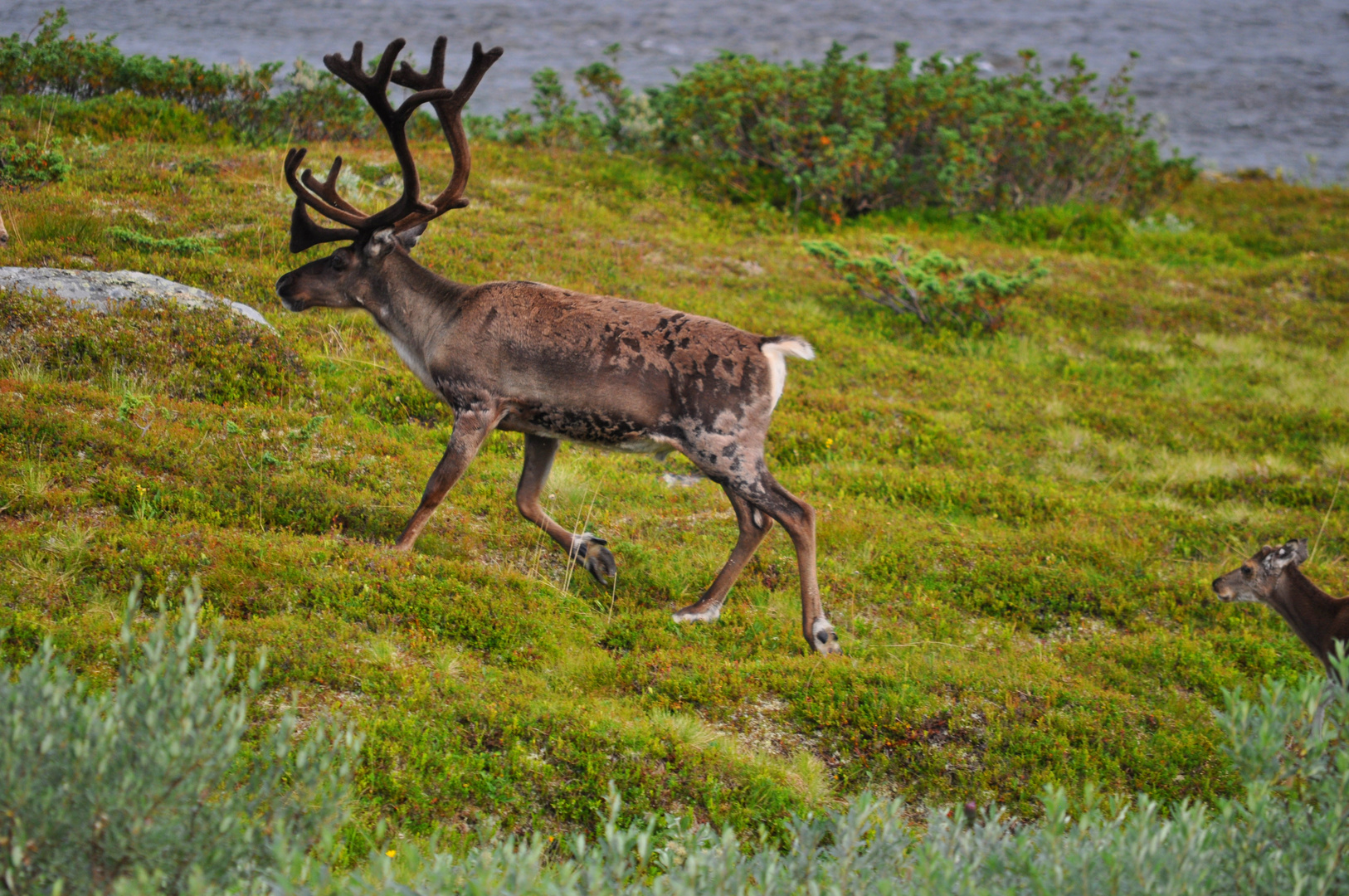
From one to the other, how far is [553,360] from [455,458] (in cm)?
96

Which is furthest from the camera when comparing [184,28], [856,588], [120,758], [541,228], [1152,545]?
[184,28]

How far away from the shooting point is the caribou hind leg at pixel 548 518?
25.9ft

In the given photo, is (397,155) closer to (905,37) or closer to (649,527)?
(649,527)

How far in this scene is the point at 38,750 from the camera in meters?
3.27

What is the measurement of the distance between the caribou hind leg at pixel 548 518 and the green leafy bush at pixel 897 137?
11.7 metres

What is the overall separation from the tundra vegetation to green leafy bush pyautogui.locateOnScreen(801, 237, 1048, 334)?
224 millimetres

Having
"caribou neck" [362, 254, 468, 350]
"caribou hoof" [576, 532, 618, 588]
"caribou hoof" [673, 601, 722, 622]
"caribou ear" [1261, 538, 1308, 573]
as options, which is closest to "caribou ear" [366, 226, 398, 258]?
"caribou neck" [362, 254, 468, 350]

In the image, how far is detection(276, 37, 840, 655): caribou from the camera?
7.20 meters

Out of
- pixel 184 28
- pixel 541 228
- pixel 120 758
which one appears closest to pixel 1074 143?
pixel 541 228

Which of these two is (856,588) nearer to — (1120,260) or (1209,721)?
(1209,721)

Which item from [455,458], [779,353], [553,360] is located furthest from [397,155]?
[779,353]

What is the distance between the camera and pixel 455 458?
291 inches

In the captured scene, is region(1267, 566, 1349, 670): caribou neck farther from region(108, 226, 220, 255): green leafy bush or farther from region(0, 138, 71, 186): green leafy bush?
region(0, 138, 71, 186): green leafy bush

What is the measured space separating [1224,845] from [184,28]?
25795mm
